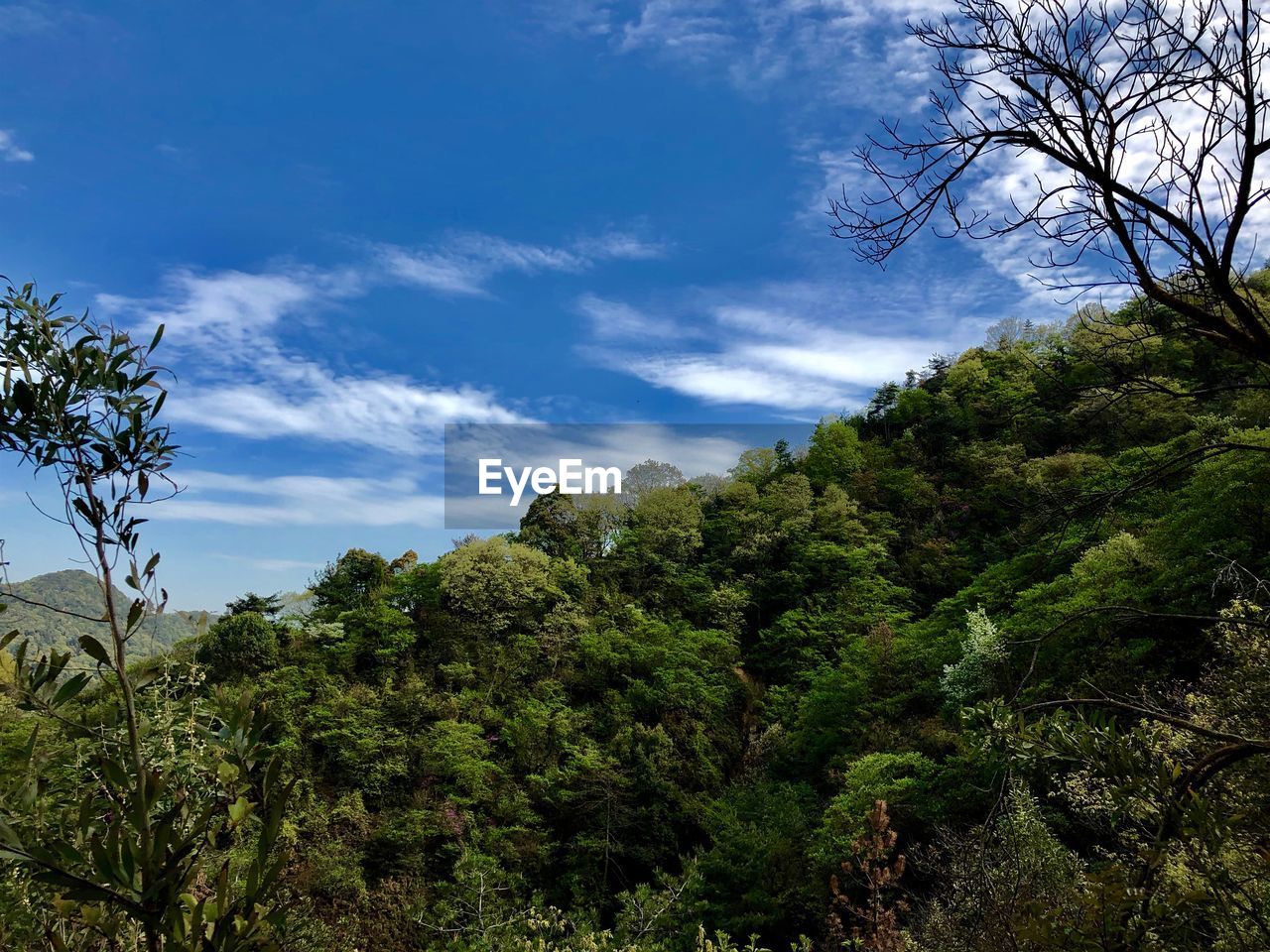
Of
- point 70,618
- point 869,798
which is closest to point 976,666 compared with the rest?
point 869,798

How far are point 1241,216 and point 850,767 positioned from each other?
1334 cm

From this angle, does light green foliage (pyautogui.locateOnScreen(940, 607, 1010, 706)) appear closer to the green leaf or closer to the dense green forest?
the dense green forest

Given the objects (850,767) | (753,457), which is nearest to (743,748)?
(850,767)

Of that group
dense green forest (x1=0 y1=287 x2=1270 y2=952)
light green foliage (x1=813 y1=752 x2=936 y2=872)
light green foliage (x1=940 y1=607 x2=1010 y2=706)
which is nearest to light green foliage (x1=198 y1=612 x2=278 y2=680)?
dense green forest (x1=0 y1=287 x2=1270 y2=952)

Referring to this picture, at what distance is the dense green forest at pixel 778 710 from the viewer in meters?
3.52

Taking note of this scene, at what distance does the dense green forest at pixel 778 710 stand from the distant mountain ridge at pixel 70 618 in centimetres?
27

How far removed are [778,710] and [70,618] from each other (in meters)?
18.8

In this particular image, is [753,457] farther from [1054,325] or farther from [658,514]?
[1054,325]

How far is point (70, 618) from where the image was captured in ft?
59.1

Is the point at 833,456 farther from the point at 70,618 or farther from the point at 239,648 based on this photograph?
Answer: the point at 70,618

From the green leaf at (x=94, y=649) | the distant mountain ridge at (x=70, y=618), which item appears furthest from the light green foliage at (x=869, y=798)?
the green leaf at (x=94, y=649)

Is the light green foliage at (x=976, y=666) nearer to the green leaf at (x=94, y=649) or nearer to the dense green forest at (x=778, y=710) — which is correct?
the dense green forest at (x=778, y=710)

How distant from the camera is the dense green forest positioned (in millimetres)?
3523

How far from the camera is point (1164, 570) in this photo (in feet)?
38.4
